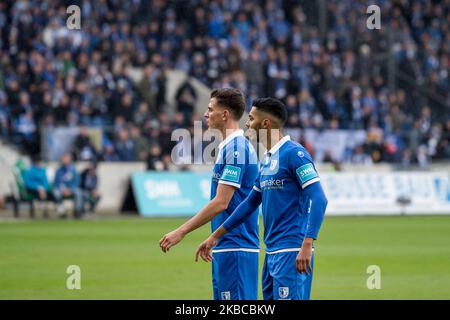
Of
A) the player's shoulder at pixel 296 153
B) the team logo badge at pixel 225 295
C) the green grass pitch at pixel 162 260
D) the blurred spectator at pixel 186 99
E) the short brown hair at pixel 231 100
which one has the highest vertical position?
the blurred spectator at pixel 186 99

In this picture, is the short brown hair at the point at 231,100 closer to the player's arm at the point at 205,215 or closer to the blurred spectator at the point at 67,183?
the player's arm at the point at 205,215

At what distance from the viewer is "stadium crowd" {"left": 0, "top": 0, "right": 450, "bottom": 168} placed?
31.3m

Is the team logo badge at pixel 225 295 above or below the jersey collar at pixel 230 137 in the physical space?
below

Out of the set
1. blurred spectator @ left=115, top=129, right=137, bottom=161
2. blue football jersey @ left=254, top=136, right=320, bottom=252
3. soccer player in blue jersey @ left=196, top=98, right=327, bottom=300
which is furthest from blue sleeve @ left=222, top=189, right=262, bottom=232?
blurred spectator @ left=115, top=129, right=137, bottom=161

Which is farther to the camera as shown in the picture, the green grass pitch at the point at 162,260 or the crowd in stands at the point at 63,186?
the crowd in stands at the point at 63,186

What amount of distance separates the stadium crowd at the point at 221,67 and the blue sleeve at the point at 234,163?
22050mm

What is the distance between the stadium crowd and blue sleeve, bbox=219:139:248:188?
2205cm

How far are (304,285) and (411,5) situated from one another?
3809 centimetres

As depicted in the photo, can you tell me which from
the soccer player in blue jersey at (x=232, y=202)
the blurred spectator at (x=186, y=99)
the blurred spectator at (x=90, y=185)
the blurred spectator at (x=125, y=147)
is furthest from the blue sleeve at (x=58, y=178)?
the soccer player in blue jersey at (x=232, y=202)

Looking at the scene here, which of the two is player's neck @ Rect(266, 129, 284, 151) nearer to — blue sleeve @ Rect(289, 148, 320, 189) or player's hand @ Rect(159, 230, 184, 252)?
blue sleeve @ Rect(289, 148, 320, 189)

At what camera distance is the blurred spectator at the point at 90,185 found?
95.5 feet

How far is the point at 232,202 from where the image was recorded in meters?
8.73

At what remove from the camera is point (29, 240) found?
21.4 meters
